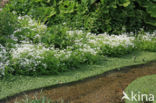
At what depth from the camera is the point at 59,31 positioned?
25.7 feet

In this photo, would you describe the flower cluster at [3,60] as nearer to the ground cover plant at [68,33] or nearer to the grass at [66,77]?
the ground cover plant at [68,33]

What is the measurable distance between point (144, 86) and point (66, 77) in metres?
1.64

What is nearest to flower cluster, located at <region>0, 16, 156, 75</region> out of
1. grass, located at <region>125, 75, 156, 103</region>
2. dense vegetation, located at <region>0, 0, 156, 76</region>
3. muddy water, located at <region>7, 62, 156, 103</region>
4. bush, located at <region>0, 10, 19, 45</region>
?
dense vegetation, located at <region>0, 0, 156, 76</region>

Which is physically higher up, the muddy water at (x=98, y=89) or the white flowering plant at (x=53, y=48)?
the white flowering plant at (x=53, y=48)

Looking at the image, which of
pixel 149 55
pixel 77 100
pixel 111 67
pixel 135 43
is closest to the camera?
pixel 77 100

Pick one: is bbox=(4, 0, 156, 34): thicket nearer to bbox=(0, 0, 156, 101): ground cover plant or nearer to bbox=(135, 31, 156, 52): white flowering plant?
bbox=(0, 0, 156, 101): ground cover plant

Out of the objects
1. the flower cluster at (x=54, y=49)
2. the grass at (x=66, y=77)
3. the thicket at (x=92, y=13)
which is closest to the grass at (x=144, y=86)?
the grass at (x=66, y=77)

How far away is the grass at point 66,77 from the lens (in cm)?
529

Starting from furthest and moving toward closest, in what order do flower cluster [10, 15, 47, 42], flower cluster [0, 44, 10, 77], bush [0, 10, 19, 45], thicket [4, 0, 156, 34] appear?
thicket [4, 0, 156, 34] → flower cluster [10, 15, 47, 42] → bush [0, 10, 19, 45] → flower cluster [0, 44, 10, 77]

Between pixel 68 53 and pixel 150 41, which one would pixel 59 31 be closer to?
pixel 68 53

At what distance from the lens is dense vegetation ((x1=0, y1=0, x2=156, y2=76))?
6.21m

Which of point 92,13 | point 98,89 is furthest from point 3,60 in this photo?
point 92,13

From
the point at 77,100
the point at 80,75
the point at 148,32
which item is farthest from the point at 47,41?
the point at 148,32

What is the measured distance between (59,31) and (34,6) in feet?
8.24
